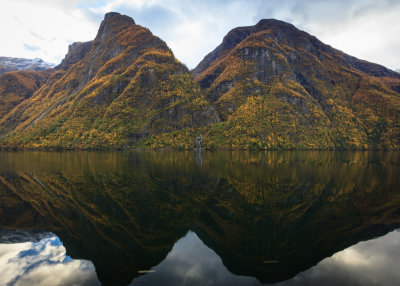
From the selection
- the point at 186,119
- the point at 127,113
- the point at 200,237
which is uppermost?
the point at 127,113

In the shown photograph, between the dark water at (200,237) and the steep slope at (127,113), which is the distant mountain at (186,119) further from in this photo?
the dark water at (200,237)

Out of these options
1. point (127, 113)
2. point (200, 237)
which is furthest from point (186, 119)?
point (200, 237)

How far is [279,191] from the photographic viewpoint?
945 inches

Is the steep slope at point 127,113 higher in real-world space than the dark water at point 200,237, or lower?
higher

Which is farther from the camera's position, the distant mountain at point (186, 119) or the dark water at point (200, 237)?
the distant mountain at point (186, 119)

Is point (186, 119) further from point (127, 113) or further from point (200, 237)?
point (200, 237)

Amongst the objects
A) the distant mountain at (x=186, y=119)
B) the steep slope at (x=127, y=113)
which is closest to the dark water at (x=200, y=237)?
the distant mountain at (x=186, y=119)

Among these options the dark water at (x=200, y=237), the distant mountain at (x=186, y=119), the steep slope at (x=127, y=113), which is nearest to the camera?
the dark water at (x=200, y=237)

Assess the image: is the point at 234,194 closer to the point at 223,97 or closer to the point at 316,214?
the point at 316,214

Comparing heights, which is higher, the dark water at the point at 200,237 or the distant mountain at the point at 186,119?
the distant mountain at the point at 186,119

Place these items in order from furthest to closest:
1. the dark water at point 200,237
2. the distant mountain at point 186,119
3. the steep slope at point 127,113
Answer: the distant mountain at point 186,119 < the steep slope at point 127,113 < the dark water at point 200,237

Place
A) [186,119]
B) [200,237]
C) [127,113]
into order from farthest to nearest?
[186,119] < [127,113] < [200,237]

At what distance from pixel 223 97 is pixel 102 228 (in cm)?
18926

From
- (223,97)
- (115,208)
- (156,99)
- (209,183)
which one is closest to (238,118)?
(223,97)
